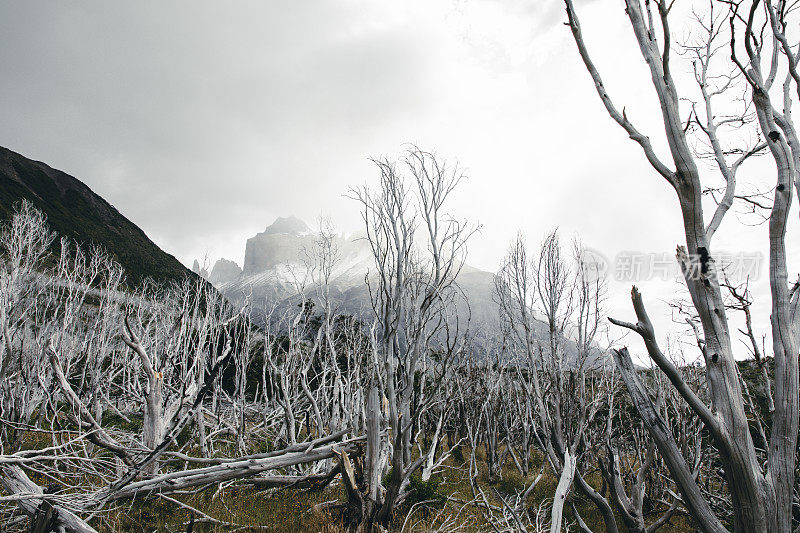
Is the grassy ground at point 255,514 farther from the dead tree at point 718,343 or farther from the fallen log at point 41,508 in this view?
the dead tree at point 718,343

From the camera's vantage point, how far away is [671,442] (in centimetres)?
139

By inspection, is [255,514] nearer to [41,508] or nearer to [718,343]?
[41,508]

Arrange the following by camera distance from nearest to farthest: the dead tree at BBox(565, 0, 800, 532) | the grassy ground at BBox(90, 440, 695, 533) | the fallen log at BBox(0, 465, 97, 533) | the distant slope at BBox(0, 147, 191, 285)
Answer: the dead tree at BBox(565, 0, 800, 532), the fallen log at BBox(0, 465, 97, 533), the grassy ground at BBox(90, 440, 695, 533), the distant slope at BBox(0, 147, 191, 285)

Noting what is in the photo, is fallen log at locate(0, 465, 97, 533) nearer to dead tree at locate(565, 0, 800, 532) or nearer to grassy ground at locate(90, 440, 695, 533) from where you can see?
grassy ground at locate(90, 440, 695, 533)

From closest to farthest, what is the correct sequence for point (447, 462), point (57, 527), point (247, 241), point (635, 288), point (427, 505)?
point (635, 288) < point (57, 527) < point (427, 505) < point (447, 462) < point (247, 241)

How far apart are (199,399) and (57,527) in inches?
53.5

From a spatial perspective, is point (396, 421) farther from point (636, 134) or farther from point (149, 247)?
point (149, 247)

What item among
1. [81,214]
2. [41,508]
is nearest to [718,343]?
[41,508]

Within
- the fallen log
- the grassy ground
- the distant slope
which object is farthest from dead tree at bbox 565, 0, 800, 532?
the distant slope

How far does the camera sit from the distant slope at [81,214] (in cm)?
5200

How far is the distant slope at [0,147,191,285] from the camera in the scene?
5200 cm

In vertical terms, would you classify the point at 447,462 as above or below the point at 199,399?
below

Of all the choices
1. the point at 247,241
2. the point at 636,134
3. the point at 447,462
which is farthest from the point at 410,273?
the point at 247,241

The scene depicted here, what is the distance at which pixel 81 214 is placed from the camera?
208 feet
